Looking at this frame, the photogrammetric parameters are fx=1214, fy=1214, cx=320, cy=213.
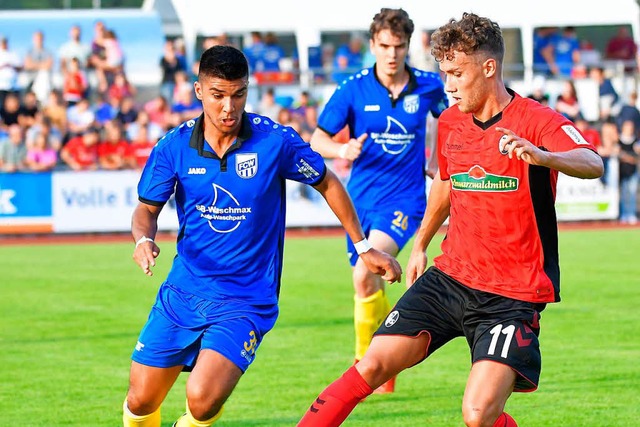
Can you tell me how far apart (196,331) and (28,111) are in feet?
56.0

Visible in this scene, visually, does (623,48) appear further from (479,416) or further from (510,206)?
(479,416)

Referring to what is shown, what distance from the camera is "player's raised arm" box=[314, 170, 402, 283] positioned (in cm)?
641

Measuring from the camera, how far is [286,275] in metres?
15.8

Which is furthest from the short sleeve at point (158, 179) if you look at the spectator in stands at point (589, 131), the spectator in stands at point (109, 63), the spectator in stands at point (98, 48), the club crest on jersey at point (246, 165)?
the spectator in stands at point (98, 48)

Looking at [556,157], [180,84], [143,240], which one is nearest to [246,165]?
[143,240]

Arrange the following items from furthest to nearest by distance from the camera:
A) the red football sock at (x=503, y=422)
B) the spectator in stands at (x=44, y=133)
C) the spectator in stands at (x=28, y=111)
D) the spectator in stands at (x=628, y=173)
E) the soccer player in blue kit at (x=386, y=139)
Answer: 1. the spectator in stands at (x=628, y=173)
2. the spectator in stands at (x=28, y=111)
3. the spectator in stands at (x=44, y=133)
4. the soccer player in blue kit at (x=386, y=139)
5. the red football sock at (x=503, y=422)

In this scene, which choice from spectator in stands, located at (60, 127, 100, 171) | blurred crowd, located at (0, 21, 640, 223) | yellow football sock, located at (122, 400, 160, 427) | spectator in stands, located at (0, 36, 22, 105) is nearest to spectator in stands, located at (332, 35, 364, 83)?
blurred crowd, located at (0, 21, 640, 223)

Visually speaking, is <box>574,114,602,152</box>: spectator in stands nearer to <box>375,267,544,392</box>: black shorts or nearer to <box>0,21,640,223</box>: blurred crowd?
<box>0,21,640,223</box>: blurred crowd

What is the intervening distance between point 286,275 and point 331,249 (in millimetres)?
3371

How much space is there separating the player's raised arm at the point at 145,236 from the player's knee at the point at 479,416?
5.39 ft

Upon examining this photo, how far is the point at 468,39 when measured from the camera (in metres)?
5.84

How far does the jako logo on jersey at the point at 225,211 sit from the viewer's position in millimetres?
6172

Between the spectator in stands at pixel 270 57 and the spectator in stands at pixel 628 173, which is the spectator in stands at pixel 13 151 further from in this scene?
the spectator in stands at pixel 628 173

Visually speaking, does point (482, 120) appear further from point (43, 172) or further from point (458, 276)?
point (43, 172)
